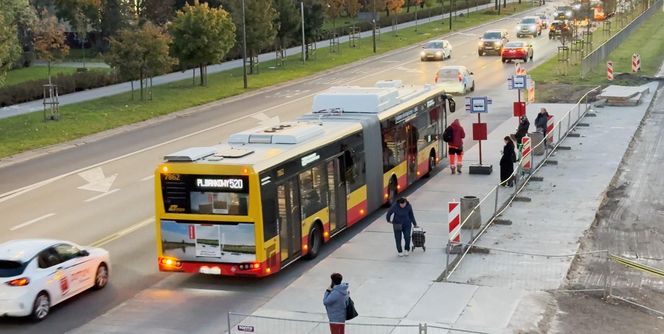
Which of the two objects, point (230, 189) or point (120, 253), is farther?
point (120, 253)

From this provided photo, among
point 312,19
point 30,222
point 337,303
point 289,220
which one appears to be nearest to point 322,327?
point 337,303

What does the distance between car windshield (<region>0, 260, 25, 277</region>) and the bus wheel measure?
243 inches

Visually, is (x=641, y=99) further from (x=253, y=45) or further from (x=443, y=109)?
(x=253, y=45)

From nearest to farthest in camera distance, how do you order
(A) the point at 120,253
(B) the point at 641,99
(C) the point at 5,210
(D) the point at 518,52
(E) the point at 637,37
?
(A) the point at 120,253
(C) the point at 5,210
(B) the point at 641,99
(D) the point at 518,52
(E) the point at 637,37

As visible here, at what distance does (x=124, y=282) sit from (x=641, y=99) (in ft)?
112

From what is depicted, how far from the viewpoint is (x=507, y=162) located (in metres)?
27.0

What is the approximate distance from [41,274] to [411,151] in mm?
13137

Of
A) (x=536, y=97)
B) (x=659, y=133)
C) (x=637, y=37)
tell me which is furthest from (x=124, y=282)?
(x=637, y=37)

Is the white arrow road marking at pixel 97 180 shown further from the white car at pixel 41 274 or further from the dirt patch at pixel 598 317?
the dirt patch at pixel 598 317

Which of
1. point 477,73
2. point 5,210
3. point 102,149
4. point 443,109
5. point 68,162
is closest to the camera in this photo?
point 5,210

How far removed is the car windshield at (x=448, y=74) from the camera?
49906 mm

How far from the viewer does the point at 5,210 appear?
26.2 meters

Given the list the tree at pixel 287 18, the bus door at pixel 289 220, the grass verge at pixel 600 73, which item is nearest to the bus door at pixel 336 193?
the bus door at pixel 289 220

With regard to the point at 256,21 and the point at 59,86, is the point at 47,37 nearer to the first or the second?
the point at 59,86
